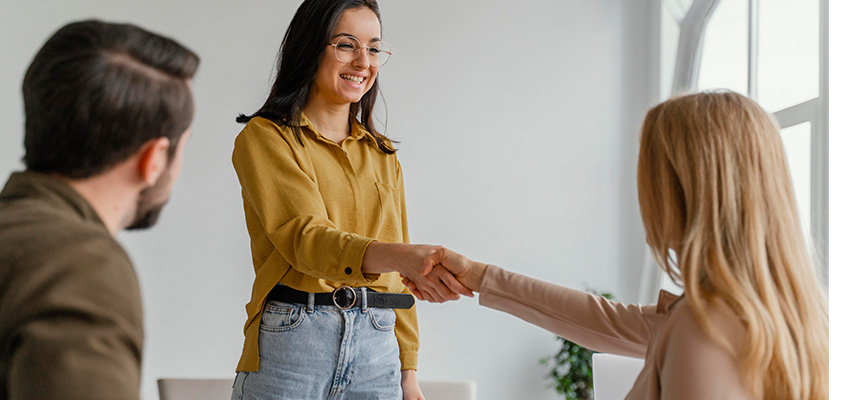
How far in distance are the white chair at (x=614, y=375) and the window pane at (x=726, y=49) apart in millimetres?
1615

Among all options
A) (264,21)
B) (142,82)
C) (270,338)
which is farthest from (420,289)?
(264,21)

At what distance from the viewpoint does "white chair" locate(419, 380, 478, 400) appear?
2396 mm

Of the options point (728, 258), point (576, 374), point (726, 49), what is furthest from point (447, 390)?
point (726, 49)

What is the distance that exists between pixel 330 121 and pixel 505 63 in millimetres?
2357

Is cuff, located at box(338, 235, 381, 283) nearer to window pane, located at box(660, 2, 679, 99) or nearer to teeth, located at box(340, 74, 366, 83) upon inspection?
teeth, located at box(340, 74, 366, 83)

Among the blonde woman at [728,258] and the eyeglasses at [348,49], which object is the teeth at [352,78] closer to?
the eyeglasses at [348,49]

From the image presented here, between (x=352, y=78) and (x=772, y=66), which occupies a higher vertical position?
(x=772, y=66)

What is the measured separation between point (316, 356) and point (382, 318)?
0.61 ft

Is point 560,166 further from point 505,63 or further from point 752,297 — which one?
point 752,297

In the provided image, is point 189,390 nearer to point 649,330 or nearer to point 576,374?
point 649,330

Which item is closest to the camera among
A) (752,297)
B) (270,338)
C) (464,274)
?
(752,297)

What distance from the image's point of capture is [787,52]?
2824 mm

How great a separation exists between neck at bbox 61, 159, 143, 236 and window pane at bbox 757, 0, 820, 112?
2.51 m

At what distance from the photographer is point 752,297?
101 centimetres
